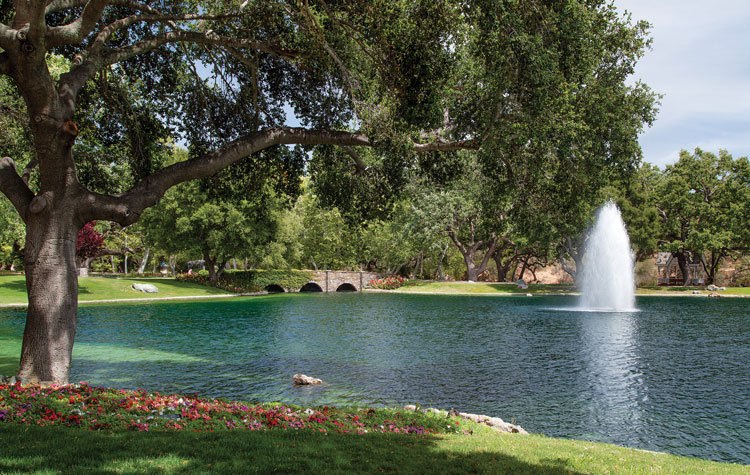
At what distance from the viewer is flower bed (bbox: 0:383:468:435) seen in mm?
7418

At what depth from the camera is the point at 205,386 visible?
13.7 metres

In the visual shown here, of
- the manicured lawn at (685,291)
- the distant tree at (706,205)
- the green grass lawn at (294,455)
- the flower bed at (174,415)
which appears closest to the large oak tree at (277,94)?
the flower bed at (174,415)

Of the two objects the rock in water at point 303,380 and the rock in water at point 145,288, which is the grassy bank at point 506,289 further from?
the rock in water at point 303,380

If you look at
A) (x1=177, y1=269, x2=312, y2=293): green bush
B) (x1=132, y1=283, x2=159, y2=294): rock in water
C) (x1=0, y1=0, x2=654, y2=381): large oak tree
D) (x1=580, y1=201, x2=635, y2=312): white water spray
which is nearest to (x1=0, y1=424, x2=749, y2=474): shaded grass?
(x1=0, y1=0, x2=654, y2=381): large oak tree

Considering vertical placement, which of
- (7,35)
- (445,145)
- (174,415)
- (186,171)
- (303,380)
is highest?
(7,35)

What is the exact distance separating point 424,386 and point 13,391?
382 inches

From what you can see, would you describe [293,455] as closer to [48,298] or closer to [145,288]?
[48,298]

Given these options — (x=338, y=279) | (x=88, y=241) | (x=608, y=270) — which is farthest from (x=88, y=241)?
(x=608, y=270)

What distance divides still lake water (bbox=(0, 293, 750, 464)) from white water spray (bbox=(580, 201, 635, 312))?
10.6 metres

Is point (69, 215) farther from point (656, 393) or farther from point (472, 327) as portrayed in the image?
point (472, 327)

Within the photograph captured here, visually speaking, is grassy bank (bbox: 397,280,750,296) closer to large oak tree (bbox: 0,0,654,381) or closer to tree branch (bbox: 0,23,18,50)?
large oak tree (bbox: 0,0,654,381)

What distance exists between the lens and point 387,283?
65.6 metres

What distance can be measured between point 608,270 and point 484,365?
30932mm

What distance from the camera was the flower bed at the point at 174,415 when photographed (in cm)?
742
